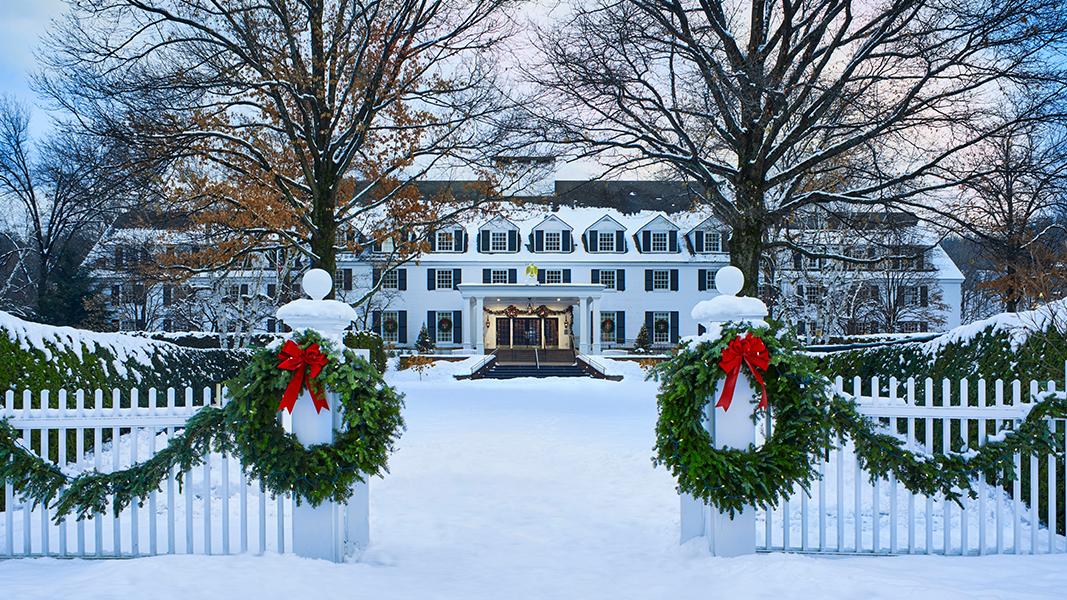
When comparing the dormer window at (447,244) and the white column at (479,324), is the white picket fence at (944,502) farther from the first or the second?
the dormer window at (447,244)

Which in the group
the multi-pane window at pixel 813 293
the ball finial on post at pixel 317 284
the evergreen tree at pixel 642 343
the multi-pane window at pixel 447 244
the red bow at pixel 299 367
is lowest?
the evergreen tree at pixel 642 343

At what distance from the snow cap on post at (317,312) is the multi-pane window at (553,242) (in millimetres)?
33392

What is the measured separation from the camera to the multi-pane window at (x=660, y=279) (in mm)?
37875

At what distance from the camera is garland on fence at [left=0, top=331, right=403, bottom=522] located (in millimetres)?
4379

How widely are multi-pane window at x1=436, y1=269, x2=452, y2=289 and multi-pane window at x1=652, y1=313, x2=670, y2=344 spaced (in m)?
11.9

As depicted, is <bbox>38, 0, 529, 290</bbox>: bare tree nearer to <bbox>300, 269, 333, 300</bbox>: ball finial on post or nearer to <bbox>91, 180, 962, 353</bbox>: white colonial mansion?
<bbox>300, 269, 333, 300</bbox>: ball finial on post

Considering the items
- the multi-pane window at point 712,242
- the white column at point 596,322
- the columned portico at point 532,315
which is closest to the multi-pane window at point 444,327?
the columned portico at point 532,315

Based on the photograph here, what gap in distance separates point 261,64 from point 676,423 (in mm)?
11272

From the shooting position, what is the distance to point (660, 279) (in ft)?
124

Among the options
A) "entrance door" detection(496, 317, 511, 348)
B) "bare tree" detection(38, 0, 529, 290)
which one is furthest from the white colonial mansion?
"bare tree" detection(38, 0, 529, 290)

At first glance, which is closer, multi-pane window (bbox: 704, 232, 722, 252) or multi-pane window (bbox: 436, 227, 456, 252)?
multi-pane window (bbox: 436, 227, 456, 252)

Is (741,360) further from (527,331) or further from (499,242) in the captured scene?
(527,331)

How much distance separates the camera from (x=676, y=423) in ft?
14.9

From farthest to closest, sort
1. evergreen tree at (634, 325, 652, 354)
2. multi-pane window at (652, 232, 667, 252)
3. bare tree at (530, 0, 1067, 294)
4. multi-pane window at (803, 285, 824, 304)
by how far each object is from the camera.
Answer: multi-pane window at (652, 232, 667, 252) → evergreen tree at (634, 325, 652, 354) → multi-pane window at (803, 285, 824, 304) → bare tree at (530, 0, 1067, 294)
